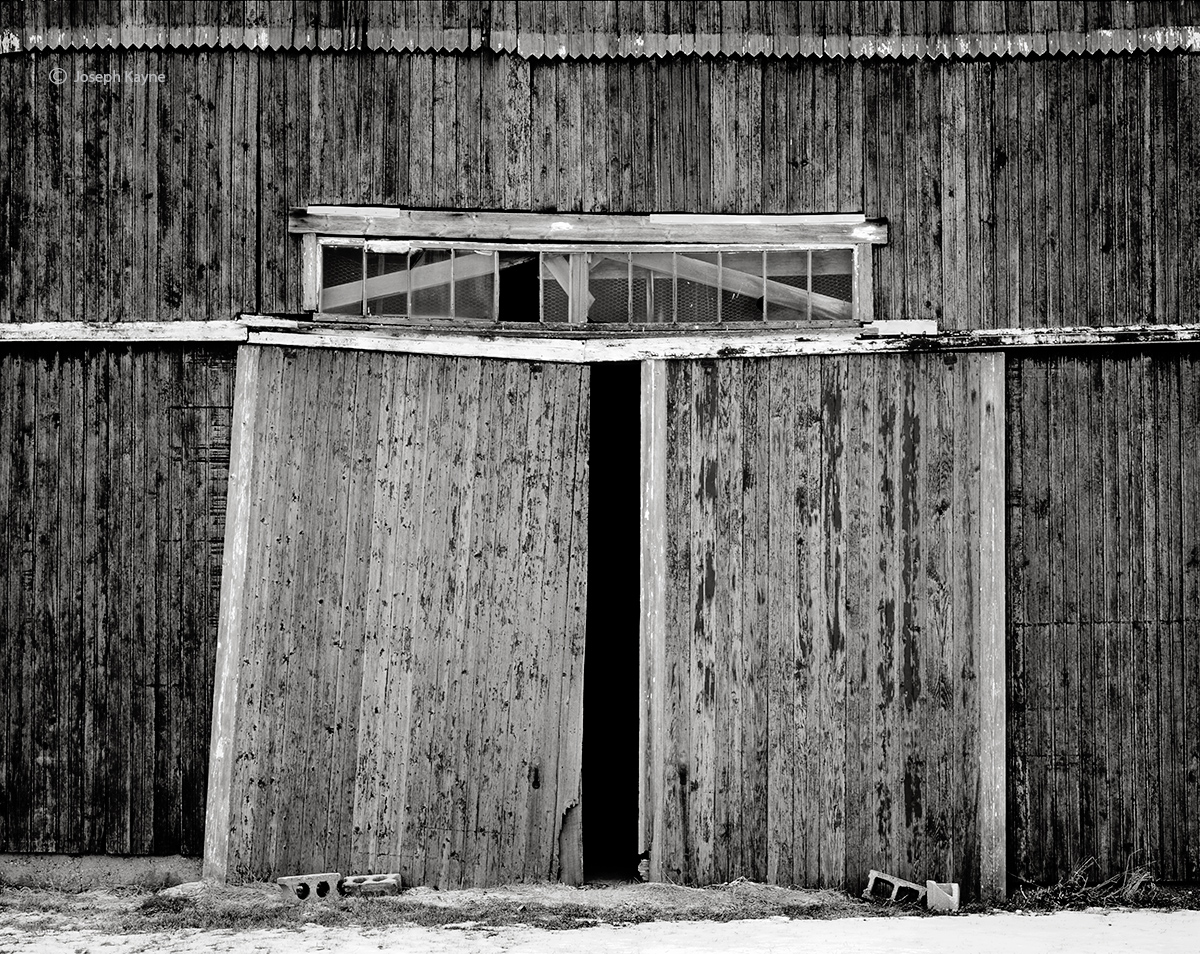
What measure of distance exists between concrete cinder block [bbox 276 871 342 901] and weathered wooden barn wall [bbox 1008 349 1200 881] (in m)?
3.52

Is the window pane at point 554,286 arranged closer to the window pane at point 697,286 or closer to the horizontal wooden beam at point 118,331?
the window pane at point 697,286

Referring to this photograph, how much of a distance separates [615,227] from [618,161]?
36 centimetres

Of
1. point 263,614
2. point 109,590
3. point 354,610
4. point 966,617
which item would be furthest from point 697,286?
point 109,590

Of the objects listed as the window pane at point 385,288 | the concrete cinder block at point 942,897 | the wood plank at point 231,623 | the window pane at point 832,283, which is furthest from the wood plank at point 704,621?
the wood plank at point 231,623

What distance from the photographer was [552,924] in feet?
17.6

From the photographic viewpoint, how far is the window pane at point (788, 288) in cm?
620

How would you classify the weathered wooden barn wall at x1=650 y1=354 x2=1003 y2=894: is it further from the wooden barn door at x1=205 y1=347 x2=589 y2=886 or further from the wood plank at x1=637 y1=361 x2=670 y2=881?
the wooden barn door at x1=205 y1=347 x2=589 y2=886

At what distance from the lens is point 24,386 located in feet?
20.0

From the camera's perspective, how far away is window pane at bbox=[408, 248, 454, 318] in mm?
6164

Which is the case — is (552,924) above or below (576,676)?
below

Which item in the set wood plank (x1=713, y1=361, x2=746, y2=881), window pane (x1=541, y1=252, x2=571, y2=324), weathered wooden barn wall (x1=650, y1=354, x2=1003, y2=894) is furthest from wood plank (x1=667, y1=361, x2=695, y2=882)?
window pane (x1=541, y1=252, x2=571, y2=324)

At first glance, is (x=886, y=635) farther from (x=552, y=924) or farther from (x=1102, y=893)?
(x=552, y=924)

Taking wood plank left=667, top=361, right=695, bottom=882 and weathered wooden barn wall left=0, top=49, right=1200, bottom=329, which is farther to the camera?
weathered wooden barn wall left=0, top=49, right=1200, bottom=329

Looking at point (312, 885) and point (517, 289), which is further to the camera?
point (517, 289)
